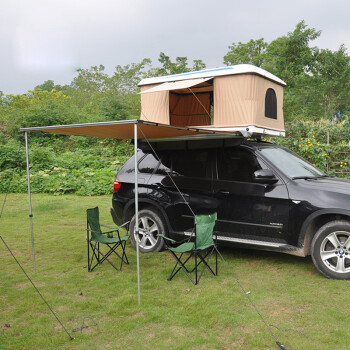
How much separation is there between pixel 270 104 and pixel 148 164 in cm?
248

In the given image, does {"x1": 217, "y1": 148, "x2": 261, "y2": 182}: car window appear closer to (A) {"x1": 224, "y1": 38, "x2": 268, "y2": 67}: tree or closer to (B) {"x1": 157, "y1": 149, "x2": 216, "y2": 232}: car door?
(B) {"x1": 157, "y1": 149, "x2": 216, "y2": 232}: car door

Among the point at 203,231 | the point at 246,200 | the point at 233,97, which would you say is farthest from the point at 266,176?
the point at 233,97

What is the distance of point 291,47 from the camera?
2447 cm

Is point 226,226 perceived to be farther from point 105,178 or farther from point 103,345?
point 105,178

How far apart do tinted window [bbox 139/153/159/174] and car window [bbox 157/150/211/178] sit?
0.12 meters

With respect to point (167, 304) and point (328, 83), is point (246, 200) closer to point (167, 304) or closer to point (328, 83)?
point (167, 304)

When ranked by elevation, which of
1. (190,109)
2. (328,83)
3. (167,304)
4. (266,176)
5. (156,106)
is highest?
(328,83)

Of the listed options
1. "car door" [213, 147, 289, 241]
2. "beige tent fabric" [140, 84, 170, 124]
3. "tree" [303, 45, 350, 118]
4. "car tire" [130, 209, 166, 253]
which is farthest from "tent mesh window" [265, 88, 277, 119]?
"tree" [303, 45, 350, 118]

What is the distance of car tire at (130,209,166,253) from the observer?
20.3 feet

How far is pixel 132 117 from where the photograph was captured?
22.9 meters

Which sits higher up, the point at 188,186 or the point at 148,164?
the point at 148,164

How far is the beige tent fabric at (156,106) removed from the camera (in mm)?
7664

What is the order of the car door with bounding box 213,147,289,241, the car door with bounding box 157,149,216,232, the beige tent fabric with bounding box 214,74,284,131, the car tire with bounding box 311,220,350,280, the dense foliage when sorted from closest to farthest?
the car tire with bounding box 311,220,350,280 → the car door with bounding box 213,147,289,241 → the car door with bounding box 157,149,216,232 → the beige tent fabric with bounding box 214,74,284,131 → the dense foliage

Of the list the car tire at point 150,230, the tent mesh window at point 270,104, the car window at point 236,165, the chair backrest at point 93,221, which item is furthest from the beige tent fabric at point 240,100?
the chair backrest at point 93,221
